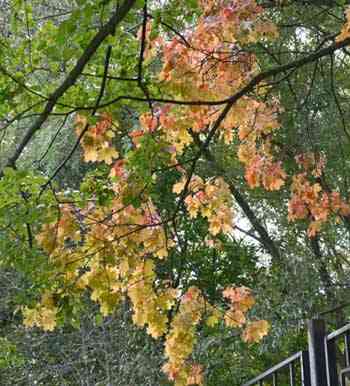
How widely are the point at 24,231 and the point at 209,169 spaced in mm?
3355

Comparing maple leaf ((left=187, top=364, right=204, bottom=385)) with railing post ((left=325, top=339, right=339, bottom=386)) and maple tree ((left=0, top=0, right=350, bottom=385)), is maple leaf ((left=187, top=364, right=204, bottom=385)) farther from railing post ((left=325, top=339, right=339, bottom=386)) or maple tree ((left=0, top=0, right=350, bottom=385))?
railing post ((left=325, top=339, right=339, bottom=386))

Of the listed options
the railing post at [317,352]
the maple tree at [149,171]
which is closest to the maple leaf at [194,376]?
the maple tree at [149,171]

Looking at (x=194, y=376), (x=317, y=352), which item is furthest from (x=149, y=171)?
(x=194, y=376)

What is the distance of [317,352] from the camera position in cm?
203

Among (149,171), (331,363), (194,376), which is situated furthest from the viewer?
(194,376)

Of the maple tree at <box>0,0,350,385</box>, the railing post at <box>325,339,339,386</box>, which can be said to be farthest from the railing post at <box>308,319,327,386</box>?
the maple tree at <box>0,0,350,385</box>

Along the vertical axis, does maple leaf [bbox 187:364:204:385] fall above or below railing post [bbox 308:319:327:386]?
above

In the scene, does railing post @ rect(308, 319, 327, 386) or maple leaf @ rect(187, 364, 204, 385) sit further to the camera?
maple leaf @ rect(187, 364, 204, 385)

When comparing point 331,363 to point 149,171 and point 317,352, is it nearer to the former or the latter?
point 317,352

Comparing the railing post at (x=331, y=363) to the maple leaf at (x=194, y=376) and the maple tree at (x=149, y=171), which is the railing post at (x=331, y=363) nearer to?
the maple tree at (x=149, y=171)

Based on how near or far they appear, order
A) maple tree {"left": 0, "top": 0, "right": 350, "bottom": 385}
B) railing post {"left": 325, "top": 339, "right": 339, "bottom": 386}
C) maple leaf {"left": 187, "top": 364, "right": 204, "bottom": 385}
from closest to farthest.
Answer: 1. railing post {"left": 325, "top": 339, "right": 339, "bottom": 386}
2. maple tree {"left": 0, "top": 0, "right": 350, "bottom": 385}
3. maple leaf {"left": 187, "top": 364, "right": 204, "bottom": 385}

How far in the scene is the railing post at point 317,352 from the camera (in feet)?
6.61

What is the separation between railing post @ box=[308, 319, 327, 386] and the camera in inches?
79.3

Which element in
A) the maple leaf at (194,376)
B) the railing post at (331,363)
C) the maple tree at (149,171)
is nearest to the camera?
the railing post at (331,363)
